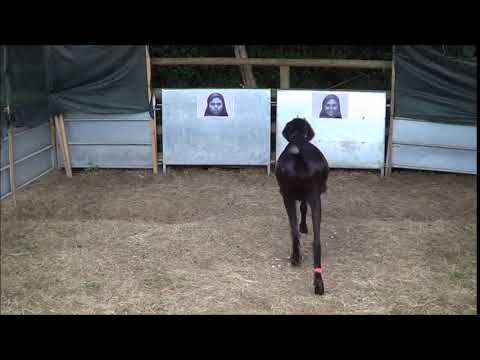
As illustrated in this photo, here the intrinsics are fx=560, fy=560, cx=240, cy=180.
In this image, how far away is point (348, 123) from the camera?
9.30 m

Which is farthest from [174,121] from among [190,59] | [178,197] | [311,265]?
[311,265]

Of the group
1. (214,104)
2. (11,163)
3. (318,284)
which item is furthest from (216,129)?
(318,284)

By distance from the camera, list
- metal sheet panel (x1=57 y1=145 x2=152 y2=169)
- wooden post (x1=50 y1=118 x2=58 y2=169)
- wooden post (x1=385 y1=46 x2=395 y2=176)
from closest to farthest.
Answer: wooden post (x1=385 y1=46 x2=395 y2=176) → wooden post (x1=50 y1=118 x2=58 y2=169) → metal sheet panel (x1=57 y1=145 x2=152 y2=169)

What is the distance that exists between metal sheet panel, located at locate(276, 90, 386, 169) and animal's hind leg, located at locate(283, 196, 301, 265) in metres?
3.85

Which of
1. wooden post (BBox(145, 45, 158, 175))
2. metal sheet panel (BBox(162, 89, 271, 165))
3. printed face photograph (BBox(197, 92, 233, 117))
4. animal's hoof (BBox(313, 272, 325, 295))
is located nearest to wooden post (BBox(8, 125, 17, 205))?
wooden post (BBox(145, 45, 158, 175))

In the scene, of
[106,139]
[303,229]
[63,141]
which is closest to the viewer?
[303,229]

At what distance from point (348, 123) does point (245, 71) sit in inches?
88.9

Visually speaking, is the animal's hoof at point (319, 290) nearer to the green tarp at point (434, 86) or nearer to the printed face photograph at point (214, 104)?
the printed face photograph at point (214, 104)

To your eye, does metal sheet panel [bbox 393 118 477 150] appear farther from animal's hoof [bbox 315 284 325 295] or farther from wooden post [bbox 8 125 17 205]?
wooden post [bbox 8 125 17 205]

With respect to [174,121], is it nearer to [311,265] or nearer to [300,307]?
[311,265]

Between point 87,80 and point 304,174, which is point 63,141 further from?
point 304,174

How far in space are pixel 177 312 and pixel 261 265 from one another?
129 centimetres

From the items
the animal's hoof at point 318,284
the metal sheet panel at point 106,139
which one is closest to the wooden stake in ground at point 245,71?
the metal sheet panel at point 106,139

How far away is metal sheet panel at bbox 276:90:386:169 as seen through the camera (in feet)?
30.4
